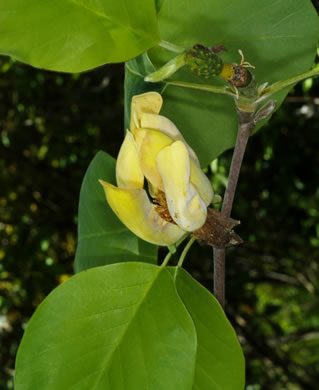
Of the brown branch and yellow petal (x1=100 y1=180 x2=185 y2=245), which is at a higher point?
the brown branch

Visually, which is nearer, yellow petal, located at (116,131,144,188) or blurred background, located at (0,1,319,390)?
yellow petal, located at (116,131,144,188)

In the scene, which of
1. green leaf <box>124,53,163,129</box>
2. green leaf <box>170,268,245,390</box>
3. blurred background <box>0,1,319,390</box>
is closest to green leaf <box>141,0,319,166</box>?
green leaf <box>124,53,163,129</box>

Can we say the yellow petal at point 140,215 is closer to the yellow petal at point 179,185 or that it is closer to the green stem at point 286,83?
the yellow petal at point 179,185

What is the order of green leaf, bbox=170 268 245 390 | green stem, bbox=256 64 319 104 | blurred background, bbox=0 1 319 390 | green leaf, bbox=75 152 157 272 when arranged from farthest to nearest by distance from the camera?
blurred background, bbox=0 1 319 390
green leaf, bbox=75 152 157 272
green leaf, bbox=170 268 245 390
green stem, bbox=256 64 319 104

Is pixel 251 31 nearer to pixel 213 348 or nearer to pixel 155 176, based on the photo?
pixel 155 176

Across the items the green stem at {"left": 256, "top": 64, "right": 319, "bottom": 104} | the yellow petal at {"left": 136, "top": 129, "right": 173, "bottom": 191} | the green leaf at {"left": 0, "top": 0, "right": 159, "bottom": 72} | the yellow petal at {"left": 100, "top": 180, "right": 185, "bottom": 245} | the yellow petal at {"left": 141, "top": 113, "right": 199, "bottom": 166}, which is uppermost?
the green leaf at {"left": 0, "top": 0, "right": 159, "bottom": 72}

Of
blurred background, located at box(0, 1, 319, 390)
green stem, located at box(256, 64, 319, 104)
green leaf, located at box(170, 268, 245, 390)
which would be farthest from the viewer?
blurred background, located at box(0, 1, 319, 390)

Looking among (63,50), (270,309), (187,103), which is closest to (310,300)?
(270,309)

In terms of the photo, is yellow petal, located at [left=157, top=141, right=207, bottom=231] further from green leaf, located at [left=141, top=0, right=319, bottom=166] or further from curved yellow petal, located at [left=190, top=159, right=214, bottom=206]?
green leaf, located at [left=141, top=0, right=319, bottom=166]
